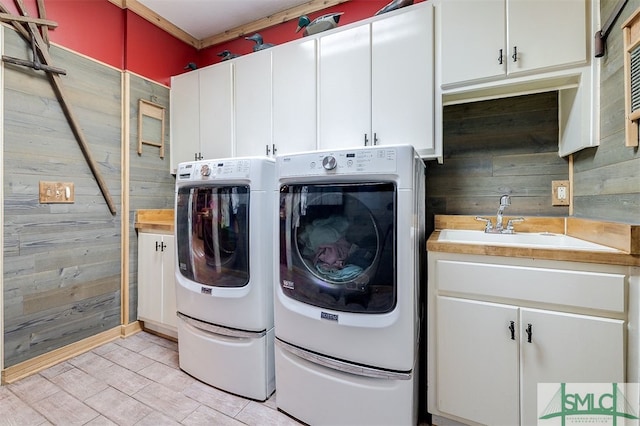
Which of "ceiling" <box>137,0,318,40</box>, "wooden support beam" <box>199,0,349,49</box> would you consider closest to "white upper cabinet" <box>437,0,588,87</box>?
"wooden support beam" <box>199,0,349,49</box>

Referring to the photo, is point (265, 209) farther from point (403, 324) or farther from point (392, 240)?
point (403, 324)

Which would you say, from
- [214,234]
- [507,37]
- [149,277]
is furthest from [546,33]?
[149,277]

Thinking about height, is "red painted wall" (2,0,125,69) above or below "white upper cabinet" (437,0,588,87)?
above

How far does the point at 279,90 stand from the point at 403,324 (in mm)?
1782

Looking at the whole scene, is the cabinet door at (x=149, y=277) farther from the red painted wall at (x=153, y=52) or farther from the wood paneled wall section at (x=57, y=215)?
the red painted wall at (x=153, y=52)

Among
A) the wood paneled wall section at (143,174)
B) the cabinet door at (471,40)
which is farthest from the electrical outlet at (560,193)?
the wood paneled wall section at (143,174)

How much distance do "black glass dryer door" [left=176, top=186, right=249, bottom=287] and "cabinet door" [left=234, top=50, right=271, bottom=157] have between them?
2.23 feet

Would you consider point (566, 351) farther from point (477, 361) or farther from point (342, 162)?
point (342, 162)

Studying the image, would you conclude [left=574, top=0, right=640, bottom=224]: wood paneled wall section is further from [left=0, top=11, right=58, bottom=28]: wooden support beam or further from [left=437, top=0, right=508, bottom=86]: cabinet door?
[left=0, top=11, right=58, bottom=28]: wooden support beam

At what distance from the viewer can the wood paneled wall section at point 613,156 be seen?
113cm

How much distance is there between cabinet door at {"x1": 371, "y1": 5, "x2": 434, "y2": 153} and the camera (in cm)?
163

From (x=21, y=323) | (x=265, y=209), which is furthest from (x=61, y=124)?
(x=265, y=209)

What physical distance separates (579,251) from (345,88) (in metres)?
1.50

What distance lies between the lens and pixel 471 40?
1.52 m
